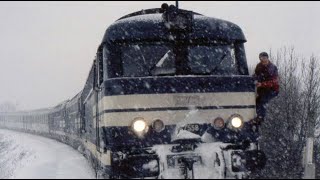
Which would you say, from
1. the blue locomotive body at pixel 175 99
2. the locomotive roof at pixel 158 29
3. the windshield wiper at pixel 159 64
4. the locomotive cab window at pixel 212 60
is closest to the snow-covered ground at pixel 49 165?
the blue locomotive body at pixel 175 99

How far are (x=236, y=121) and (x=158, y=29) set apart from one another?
1928 mm

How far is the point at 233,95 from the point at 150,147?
1558 mm

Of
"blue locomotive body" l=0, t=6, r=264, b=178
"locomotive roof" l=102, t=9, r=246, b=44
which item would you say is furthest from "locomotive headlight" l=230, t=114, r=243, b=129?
"locomotive roof" l=102, t=9, r=246, b=44

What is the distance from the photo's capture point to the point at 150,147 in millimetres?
6309

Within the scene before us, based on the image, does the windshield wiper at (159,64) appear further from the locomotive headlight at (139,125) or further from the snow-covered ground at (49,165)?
the snow-covered ground at (49,165)

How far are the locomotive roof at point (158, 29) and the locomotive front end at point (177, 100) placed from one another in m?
0.02

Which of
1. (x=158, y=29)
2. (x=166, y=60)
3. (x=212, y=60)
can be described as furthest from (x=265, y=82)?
(x=158, y=29)

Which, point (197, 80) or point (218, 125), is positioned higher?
point (197, 80)

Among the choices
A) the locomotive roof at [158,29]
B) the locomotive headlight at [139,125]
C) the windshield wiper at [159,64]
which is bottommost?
the locomotive headlight at [139,125]

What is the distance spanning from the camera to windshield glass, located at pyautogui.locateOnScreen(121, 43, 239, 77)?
22.1 ft

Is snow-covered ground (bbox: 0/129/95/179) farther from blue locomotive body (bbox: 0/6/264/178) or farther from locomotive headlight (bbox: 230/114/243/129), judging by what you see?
locomotive headlight (bbox: 230/114/243/129)

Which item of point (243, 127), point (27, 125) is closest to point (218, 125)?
point (243, 127)

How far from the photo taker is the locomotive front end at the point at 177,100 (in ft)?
20.4

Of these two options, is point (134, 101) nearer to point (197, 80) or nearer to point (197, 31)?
point (197, 80)
